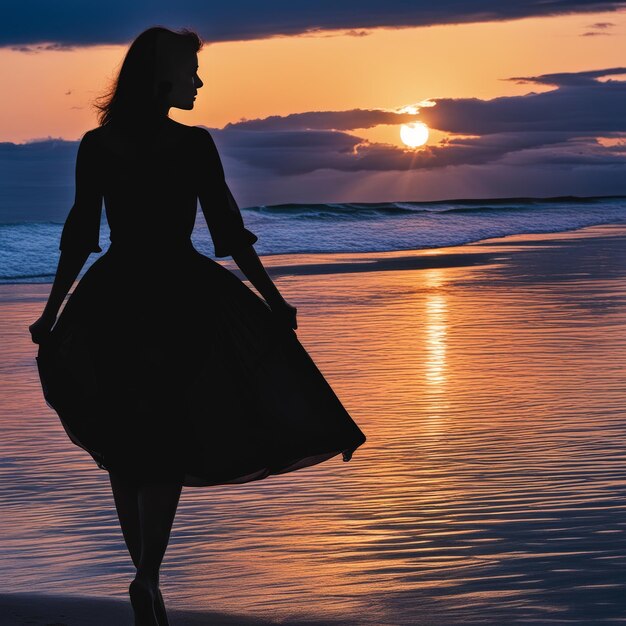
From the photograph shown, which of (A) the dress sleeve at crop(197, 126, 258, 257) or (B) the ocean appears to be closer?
(A) the dress sleeve at crop(197, 126, 258, 257)

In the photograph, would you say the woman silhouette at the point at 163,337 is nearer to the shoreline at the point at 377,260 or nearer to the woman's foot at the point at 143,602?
the woman's foot at the point at 143,602

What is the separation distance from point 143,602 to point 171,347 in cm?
73

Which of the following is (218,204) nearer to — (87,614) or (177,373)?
(177,373)

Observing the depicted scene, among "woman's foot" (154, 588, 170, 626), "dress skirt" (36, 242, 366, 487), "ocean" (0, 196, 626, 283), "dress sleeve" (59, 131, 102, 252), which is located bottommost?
"ocean" (0, 196, 626, 283)

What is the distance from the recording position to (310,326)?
13.1 metres

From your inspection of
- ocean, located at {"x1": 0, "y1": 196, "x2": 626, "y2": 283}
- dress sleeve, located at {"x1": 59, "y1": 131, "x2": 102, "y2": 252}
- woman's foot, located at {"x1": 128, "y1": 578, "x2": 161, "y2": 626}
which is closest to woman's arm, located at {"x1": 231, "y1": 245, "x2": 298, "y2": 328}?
dress sleeve, located at {"x1": 59, "y1": 131, "x2": 102, "y2": 252}

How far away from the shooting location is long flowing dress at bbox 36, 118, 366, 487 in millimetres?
3908

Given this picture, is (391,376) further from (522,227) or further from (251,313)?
(522,227)

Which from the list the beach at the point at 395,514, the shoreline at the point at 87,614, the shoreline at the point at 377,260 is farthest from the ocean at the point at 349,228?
the shoreline at the point at 87,614

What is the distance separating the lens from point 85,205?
13.3 ft

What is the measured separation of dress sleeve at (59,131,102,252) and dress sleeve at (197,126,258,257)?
314mm

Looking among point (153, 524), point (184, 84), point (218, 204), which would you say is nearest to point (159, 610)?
point (153, 524)

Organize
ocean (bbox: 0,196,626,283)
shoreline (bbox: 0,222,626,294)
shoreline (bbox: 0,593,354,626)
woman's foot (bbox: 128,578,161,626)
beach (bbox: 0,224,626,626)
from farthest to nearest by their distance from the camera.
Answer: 1. ocean (bbox: 0,196,626,283)
2. shoreline (bbox: 0,222,626,294)
3. beach (bbox: 0,224,626,626)
4. shoreline (bbox: 0,593,354,626)
5. woman's foot (bbox: 128,578,161,626)

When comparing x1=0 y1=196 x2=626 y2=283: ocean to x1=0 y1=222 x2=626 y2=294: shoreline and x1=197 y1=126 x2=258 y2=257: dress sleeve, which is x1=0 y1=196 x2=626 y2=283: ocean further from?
x1=197 y1=126 x2=258 y2=257: dress sleeve
